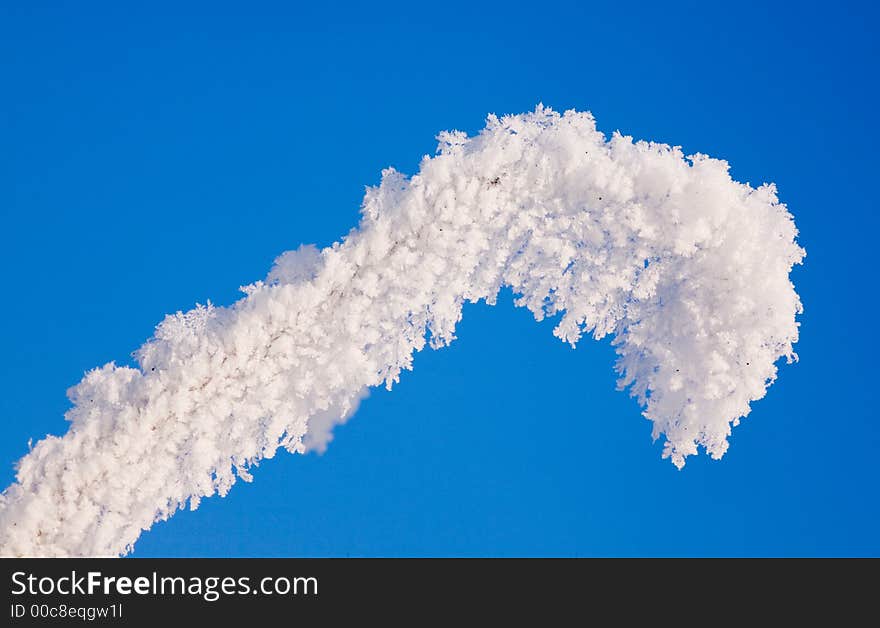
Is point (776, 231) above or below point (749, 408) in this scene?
above

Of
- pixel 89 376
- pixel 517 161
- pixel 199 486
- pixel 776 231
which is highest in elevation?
pixel 517 161

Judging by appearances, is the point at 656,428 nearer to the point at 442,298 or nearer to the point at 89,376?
the point at 442,298

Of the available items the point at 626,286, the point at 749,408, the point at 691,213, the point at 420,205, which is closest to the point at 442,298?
the point at 420,205

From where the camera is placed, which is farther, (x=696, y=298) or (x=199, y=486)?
(x=696, y=298)
